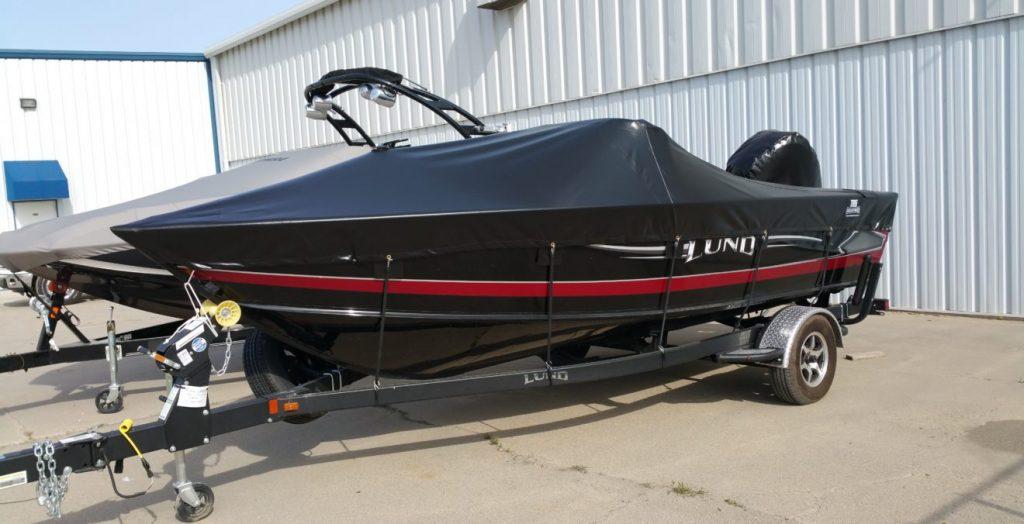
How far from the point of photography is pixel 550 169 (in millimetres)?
4871

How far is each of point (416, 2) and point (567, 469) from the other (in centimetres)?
1249

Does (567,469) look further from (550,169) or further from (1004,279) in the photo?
(1004,279)

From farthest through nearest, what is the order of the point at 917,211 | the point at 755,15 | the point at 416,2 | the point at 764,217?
1. the point at 416,2
2. the point at 755,15
3. the point at 917,211
4. the point at 764,217

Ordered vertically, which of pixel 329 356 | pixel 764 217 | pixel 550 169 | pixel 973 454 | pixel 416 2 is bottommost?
pixel 973 454

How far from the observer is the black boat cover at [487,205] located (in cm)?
397

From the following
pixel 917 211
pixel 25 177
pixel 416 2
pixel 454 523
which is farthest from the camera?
pixel 25 177

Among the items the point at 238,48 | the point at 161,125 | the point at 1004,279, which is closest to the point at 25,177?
the point at 161,125

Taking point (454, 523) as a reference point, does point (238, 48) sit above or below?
above

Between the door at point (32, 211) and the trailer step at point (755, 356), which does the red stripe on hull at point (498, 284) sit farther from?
the door at point (32, 211)

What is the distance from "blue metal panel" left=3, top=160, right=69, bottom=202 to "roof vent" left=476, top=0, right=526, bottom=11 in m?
13.1

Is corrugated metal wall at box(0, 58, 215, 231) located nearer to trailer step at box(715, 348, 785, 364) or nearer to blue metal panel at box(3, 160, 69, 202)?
blue metal panel at box(3, 160, 69, 202)

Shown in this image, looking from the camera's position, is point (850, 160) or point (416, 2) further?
point (416, 2)

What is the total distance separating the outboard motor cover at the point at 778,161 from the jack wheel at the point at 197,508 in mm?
4841

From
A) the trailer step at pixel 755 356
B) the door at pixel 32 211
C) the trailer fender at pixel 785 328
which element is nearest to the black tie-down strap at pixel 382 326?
the trailer step at pixel 755 356
